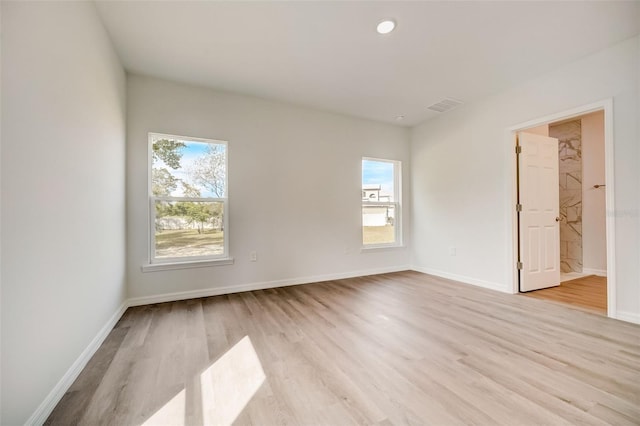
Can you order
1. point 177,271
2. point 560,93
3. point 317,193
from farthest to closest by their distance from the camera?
point 317,193 < point 177,271 < point 560,93

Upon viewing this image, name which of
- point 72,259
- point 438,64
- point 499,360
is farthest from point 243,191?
point 499,360

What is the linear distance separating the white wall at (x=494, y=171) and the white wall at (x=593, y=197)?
7.73ft

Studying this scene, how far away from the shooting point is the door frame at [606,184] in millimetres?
2523

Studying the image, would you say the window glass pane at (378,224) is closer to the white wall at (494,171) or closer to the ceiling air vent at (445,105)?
the white wall at (494,171)

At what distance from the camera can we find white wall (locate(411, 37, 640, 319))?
2.44 meters

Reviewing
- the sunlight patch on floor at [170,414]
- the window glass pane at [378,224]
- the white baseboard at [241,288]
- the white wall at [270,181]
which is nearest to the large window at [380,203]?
the window glass pane at [378,224]

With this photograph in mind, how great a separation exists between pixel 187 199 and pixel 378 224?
313 centimetres

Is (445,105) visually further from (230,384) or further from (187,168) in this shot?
(230,384)

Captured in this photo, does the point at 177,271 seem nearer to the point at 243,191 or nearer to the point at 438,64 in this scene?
the point at 243,191

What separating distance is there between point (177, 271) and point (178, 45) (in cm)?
246

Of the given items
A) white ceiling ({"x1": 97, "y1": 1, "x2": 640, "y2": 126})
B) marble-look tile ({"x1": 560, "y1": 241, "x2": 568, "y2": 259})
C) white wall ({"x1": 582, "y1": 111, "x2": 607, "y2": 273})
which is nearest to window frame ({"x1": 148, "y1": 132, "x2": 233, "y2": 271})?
white ceiling ({"x1": 97, "y1": 1, "x2": 640, "y2": 126})

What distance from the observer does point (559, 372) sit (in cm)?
163

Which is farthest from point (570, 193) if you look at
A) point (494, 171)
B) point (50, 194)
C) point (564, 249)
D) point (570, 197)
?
point (50, 194)

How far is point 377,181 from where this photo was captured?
4.68 meters
